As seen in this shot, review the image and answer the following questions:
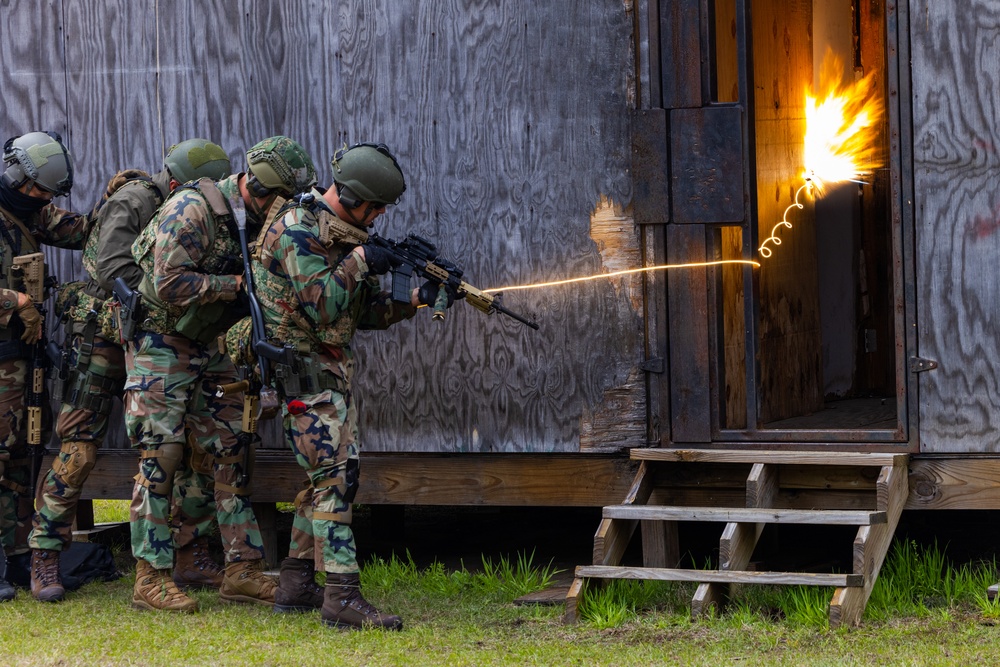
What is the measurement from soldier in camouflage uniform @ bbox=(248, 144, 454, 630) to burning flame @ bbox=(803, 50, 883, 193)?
3.38m

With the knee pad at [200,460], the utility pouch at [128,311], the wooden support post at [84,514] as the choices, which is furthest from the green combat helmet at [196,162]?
the wooden support post at [84,514]

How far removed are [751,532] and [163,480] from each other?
8.78ft

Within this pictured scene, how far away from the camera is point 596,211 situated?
596 centimetres

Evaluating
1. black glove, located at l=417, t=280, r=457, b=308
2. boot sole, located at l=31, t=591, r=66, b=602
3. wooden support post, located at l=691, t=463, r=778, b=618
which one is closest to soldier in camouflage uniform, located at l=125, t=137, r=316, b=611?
boot sole, located at l=31, t=591, r=66, b=602

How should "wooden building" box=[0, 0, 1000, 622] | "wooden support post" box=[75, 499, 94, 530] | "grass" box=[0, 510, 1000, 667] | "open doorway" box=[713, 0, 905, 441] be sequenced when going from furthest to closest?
1. "wooden support post" box=[75, 499, 94, 530]
2. "open doorway" box=[713, 0, 905, 441]
3. "wooden building" box=[0, 0, 1000, 622]
4. "grass" box=[0, 510, 1000, 667]

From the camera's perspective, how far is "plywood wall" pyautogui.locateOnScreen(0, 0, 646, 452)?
5.97m

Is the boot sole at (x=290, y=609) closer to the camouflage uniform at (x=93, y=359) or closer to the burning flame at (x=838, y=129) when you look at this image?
the camouflage uniform at (x=93, y=359)

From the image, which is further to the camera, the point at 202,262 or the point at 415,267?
the point at 202,262

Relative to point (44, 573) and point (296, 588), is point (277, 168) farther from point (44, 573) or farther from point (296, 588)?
point (44, 573)

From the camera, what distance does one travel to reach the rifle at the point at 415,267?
17.5 feet

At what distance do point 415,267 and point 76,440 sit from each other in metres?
2.02

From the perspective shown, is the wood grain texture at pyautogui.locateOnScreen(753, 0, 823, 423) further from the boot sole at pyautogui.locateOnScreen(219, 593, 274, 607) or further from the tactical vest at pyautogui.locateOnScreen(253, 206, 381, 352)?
the boot sole at pyautogui.locateOnScreen(219, 593, 274, 607)

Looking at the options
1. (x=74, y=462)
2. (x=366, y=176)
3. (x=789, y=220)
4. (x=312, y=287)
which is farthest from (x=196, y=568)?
(x=789, y=220)

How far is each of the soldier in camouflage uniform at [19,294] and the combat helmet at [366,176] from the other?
1665mm
